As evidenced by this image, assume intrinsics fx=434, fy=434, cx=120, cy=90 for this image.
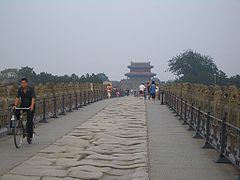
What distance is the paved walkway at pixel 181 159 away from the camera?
739cm

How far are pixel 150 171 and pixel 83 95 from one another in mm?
19564

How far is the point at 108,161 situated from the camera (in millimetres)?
8492

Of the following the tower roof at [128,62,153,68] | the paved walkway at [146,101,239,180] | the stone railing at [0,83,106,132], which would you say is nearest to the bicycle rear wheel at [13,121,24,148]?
the stone railing at [0,83,106,132]

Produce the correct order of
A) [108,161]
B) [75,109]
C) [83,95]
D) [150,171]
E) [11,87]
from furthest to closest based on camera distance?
[83,95], [75,109], [11,87], [108,161], [150,171]

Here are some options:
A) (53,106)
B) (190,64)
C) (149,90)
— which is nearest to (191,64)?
(190,64)

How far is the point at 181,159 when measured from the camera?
891 centimetres

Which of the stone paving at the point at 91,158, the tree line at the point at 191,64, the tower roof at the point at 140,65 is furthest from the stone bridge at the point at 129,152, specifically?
the tower roof at the point at 140,65

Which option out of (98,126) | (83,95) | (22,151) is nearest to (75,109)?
(83,95)

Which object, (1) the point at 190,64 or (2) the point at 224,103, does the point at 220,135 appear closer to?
(2) the point at 224,103

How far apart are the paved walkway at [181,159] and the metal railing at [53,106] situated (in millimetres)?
4049

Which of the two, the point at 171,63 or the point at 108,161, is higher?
the point at 171,63

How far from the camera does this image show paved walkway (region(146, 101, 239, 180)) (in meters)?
7.39

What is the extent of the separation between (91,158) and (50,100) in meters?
9.07

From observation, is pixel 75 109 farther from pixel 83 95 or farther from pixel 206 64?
pixel 206 64
